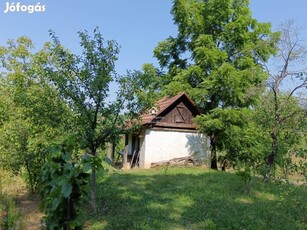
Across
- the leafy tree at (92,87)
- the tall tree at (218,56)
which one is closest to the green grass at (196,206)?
the leafy tree at (92,87)

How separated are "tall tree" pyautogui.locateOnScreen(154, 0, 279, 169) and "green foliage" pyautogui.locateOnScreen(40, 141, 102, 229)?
15.8 metres

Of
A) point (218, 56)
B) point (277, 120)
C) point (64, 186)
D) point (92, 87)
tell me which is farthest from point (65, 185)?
point (218, 56)

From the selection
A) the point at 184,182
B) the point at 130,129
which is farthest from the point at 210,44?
the point at 130,129

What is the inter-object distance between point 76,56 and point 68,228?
20.6 feet

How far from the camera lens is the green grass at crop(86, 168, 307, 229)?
7.50 metres

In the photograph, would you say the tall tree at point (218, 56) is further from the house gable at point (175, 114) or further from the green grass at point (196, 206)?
the green grass at point (196, 206)

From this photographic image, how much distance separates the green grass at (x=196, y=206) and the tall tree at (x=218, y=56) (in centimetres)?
784

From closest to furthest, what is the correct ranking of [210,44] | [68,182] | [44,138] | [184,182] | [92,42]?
[68,182] < [92,42] < [44,138] < [184,182] < [210,44]

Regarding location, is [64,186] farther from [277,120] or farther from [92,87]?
[277,120]

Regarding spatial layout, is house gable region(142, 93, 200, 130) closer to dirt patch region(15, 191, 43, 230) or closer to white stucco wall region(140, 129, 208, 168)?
white stucco wall region(140, 129, 208, 168)

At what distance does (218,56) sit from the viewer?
19438 mm

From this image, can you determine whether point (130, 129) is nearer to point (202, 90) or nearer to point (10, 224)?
point (10, 224)

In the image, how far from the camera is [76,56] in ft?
28.6

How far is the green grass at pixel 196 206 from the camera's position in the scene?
295 inches
